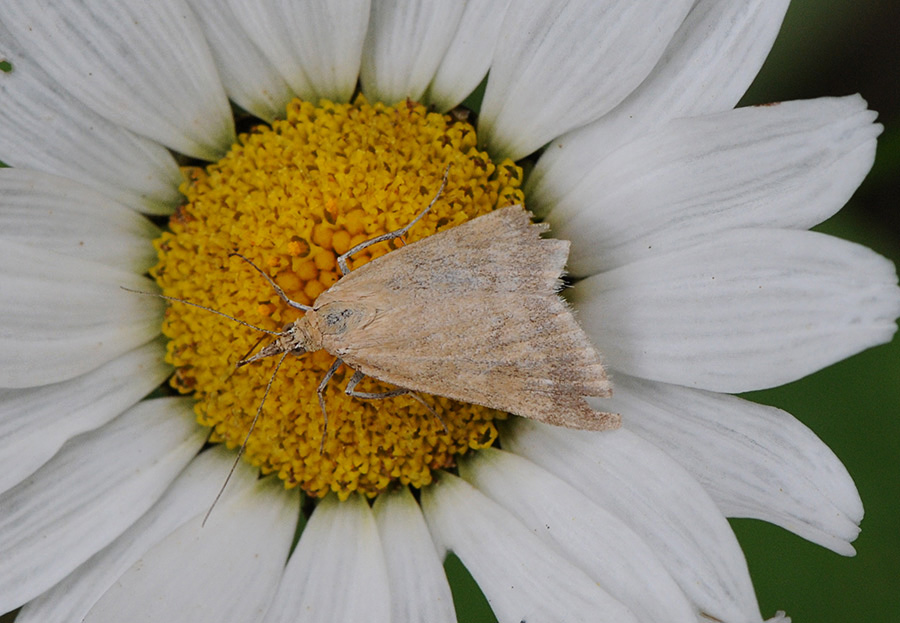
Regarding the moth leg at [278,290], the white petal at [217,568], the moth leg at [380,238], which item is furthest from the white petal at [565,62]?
the white petal at [217,568]

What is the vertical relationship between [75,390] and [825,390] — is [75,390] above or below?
above

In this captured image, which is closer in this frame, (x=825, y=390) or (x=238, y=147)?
(x=238, y=147)

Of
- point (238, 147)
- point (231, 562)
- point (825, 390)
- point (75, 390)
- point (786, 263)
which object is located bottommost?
point (825, 390)

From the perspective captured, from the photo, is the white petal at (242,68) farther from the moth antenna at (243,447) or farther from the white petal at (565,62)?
the moth antenna at (243,447)

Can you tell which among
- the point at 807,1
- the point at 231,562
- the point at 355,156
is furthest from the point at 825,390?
the point at 231,562

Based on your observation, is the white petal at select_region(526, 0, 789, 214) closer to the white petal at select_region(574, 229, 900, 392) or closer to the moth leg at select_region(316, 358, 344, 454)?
the white petal at select_region(574, 229, 900, 392)

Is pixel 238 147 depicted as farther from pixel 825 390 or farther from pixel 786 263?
pixel 825 390

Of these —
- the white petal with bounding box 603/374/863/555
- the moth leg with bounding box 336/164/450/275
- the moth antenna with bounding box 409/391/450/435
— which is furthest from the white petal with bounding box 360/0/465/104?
the white petal with bounding box 603/374/863/555
